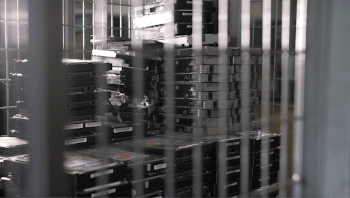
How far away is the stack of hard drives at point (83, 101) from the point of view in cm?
153

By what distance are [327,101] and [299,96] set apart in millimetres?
112

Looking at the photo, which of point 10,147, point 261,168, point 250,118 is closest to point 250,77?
point 250,118

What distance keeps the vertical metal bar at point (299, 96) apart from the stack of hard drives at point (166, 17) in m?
0.63

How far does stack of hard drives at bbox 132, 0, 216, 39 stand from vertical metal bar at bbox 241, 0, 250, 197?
1.15ft

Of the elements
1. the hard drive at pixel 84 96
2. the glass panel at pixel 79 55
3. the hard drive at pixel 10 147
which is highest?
the glass panel at pixel 79 55

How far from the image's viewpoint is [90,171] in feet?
3.95

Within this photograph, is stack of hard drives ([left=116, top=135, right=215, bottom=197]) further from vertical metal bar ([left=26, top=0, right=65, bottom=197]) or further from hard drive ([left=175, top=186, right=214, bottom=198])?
vertical metal bar ([left=26, top=0, right=65, bottom=197])

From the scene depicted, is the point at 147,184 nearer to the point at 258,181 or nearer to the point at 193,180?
the point at 193,180

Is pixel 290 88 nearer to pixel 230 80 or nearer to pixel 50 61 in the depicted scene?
pixel 230 80

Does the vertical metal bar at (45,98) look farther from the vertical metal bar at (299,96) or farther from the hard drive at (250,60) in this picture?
the hard drive at (250,60)

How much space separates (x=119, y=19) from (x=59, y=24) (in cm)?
133

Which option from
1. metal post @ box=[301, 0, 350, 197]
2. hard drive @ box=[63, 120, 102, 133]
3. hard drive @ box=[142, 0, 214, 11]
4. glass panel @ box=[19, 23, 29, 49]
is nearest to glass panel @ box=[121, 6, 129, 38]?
hard drive @ box=[142, 0, 214, 11]


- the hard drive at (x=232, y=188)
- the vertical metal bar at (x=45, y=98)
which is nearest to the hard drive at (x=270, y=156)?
the hard drive at (x=232, y=188)

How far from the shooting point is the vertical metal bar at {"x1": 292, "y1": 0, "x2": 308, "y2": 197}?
1534 mm
